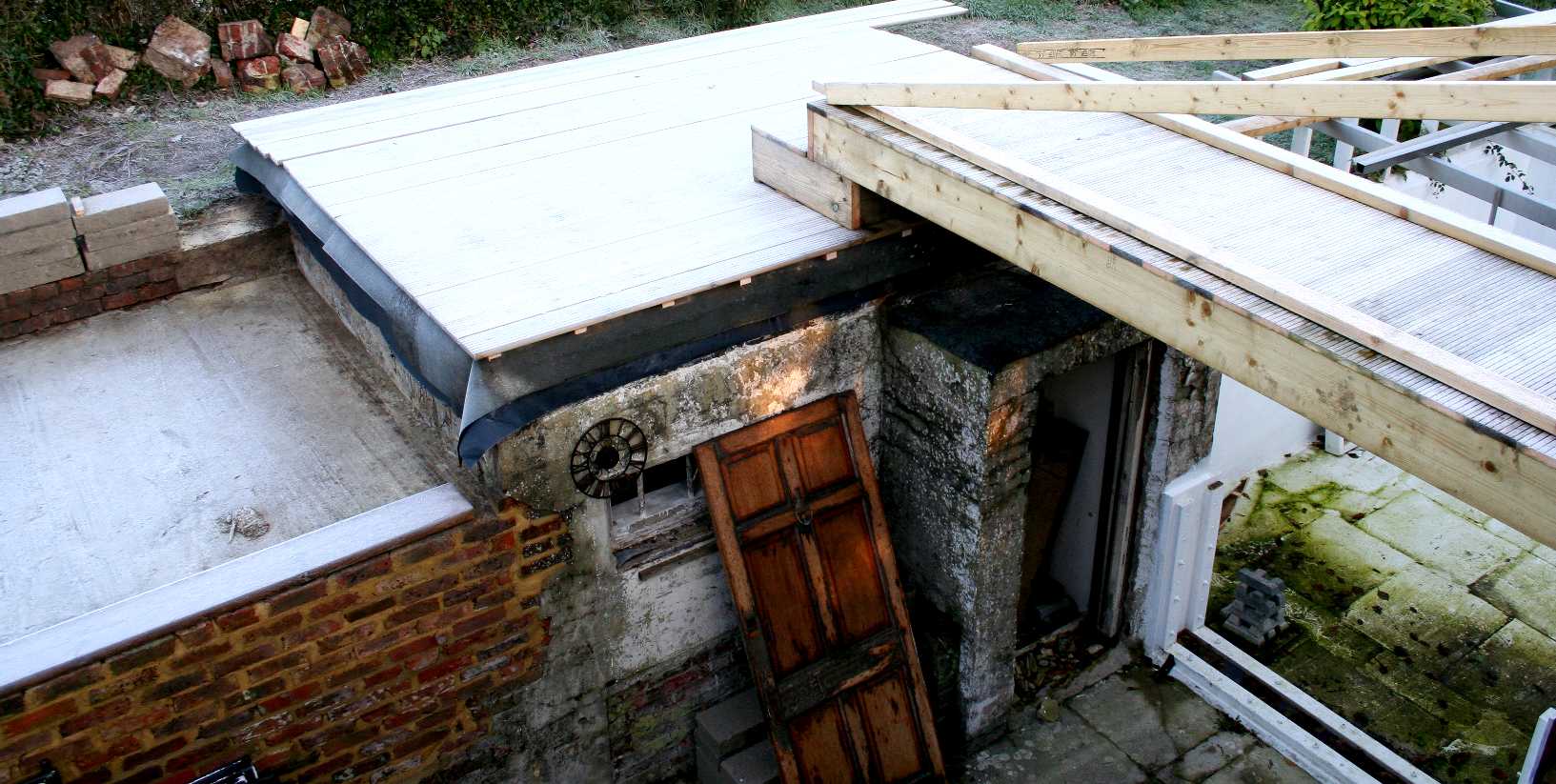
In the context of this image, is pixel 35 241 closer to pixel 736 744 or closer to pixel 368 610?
pixel 368 610

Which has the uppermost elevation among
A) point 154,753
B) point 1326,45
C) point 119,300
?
point 1326,45

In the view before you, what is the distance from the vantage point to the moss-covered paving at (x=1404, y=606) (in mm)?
6004

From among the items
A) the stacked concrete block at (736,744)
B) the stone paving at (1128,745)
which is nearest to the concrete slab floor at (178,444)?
the stacked concrete block at (736,744)

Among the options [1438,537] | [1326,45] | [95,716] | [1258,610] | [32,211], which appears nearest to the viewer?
[95,716]

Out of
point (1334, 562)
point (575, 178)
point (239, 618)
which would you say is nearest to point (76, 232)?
point (575, 178)

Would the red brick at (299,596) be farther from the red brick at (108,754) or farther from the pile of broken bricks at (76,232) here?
the pile of broken bricks at (76,232)

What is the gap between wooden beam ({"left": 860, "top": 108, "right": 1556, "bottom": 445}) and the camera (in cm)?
288

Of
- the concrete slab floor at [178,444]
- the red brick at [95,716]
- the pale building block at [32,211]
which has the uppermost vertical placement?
the pale building block at [32,211]

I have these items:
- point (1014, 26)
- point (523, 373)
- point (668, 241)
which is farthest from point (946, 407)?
point (1014, 26)

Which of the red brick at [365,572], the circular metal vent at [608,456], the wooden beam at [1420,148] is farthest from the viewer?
the wooden beam at [1420,148]

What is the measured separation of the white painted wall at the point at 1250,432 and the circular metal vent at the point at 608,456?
383 cm

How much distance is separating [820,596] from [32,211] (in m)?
4.15

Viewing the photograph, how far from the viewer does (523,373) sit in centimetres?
439

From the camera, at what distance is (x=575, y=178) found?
5.82 meters
